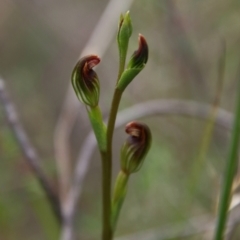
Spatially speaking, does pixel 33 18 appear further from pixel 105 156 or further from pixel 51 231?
pixel 105 156

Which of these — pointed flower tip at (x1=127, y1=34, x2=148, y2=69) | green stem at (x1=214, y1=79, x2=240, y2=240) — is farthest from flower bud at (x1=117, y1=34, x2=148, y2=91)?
green stem at (x1=214, y1=79, x2=240, y2=240)

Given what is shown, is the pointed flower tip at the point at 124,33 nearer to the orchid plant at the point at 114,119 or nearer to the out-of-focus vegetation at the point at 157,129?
the orchid plant at the point at 114,119

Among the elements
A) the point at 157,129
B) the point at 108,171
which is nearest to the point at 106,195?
the point at 108,171

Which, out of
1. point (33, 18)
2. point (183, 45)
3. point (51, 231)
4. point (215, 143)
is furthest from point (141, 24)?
point (51, 231)

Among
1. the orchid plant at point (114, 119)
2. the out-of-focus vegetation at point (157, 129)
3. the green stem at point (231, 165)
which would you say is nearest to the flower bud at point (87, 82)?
the orchid plant at point (114, 119)

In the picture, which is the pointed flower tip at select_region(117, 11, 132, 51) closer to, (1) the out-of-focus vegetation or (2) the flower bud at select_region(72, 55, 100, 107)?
(2) the flower bud at select_region(72, 55, 100, 107)

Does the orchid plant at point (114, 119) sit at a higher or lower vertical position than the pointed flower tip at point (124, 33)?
lower
